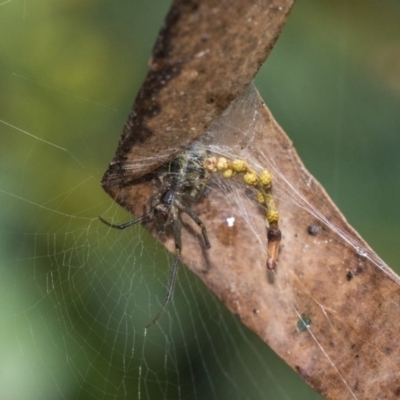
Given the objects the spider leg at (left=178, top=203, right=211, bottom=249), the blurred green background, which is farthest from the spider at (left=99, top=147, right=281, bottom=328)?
the blurred green background

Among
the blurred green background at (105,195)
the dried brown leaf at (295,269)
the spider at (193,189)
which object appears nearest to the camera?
the dried brown leaf at (295,269)

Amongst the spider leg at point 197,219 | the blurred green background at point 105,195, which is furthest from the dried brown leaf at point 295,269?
the blurred green background at point 105,195

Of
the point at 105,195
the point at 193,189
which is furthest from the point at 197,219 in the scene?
the point at 105,195

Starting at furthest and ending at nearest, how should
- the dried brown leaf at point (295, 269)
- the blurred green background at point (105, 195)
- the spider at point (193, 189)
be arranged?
the blurred green background at point (105, 195) → the spider at point (193, 189) → the dried brown leaf at point (295, 269)

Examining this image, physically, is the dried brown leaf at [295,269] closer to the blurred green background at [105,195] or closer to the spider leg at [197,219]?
the spider leg at [197,219]

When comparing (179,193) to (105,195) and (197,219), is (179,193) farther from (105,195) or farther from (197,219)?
(105,195)

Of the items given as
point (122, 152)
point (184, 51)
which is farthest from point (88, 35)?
point (184, 51)

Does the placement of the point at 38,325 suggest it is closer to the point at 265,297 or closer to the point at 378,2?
the point at 265,297

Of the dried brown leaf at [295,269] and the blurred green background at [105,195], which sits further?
the blurred green background at [105,195]
